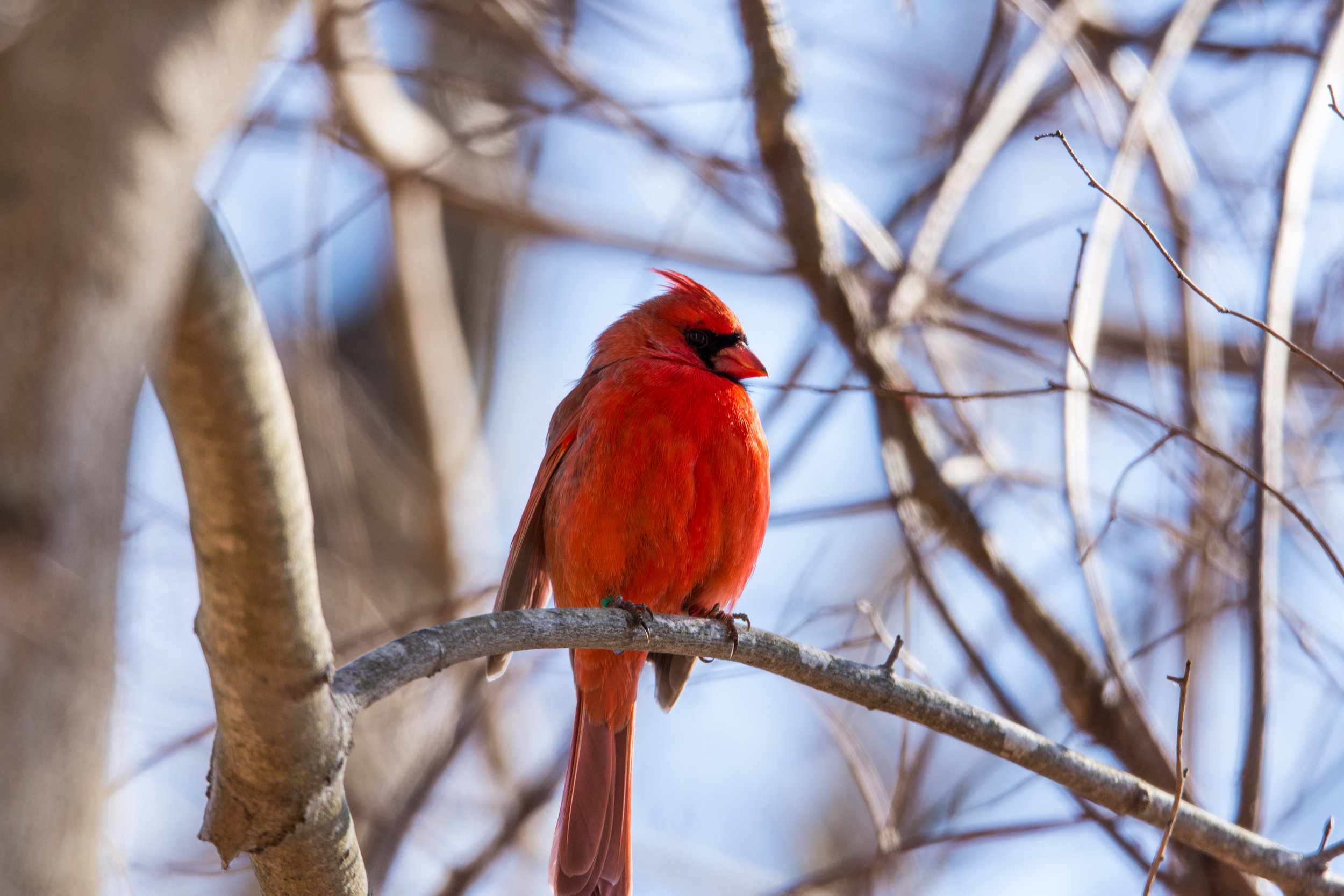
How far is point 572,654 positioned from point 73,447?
296 centimetres

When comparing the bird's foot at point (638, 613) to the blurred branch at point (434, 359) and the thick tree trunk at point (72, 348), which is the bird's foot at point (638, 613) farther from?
the blurred branch at point (434, 359)

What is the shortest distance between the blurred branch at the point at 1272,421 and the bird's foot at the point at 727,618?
1.20 meters

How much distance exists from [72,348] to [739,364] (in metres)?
2.93

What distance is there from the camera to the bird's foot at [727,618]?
2432 mm

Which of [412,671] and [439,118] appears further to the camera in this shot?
[439,118]

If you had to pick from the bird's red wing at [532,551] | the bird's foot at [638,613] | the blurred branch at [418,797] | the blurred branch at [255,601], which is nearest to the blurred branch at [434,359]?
the blurred branch at [418,797]

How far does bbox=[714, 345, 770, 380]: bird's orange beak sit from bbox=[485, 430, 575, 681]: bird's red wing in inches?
21.5

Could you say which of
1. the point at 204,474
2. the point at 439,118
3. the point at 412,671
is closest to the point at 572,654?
the point at 412,671

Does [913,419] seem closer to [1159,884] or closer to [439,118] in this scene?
[1159,884]

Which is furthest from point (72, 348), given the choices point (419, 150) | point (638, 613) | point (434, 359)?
point (434, 359)

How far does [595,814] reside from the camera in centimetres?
340

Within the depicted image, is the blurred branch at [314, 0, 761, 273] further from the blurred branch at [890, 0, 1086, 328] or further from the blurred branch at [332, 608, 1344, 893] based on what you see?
the blurred branch at [332, 608, 1344, 893]

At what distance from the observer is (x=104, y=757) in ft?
2.67

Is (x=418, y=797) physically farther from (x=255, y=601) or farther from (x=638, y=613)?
(x=255, y=601)
